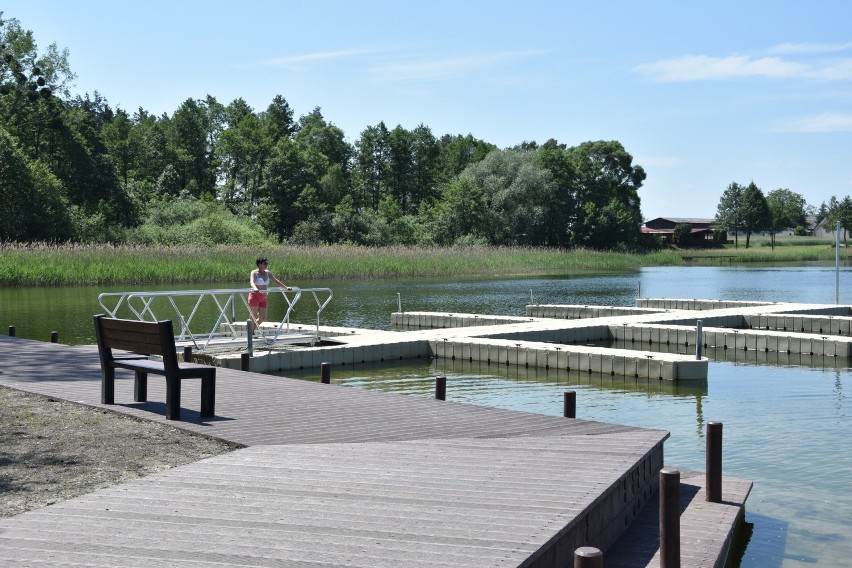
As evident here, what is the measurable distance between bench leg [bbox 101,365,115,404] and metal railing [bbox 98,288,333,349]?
13.0 feet

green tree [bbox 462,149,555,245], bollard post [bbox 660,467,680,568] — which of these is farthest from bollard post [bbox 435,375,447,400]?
green tree [bbox 462,149,555,245]

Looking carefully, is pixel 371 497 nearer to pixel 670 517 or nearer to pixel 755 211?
pixel 670 517

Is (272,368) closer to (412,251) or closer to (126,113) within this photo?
(412,251)

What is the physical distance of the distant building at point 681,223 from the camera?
356 feet

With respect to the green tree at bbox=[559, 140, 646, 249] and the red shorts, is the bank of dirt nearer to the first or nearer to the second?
the red shorts

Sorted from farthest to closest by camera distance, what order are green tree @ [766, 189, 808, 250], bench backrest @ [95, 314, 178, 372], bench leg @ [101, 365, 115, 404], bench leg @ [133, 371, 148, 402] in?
green tree @ [766, 189, 808, 250], bench leg @ [133, 371, 148, 402], bench leg @ [101, 365, 115, 404], bench backrest @ [95, 314, 178, 372]

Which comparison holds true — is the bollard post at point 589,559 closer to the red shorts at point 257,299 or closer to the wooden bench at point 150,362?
the wooden bench at point 150,362

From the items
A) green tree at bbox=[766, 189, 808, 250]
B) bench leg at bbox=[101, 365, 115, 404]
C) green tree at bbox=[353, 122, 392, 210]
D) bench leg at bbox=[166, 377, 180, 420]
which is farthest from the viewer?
green tree at bbox=[766, 189, 808, 250]

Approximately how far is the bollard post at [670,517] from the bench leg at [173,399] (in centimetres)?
446

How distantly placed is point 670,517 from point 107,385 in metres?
5.60

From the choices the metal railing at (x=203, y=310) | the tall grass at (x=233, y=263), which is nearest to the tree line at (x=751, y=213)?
the tall grass at (x=233, y=263)

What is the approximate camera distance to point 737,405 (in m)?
13.5

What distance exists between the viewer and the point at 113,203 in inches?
2400

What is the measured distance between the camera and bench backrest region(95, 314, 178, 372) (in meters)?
8.24
